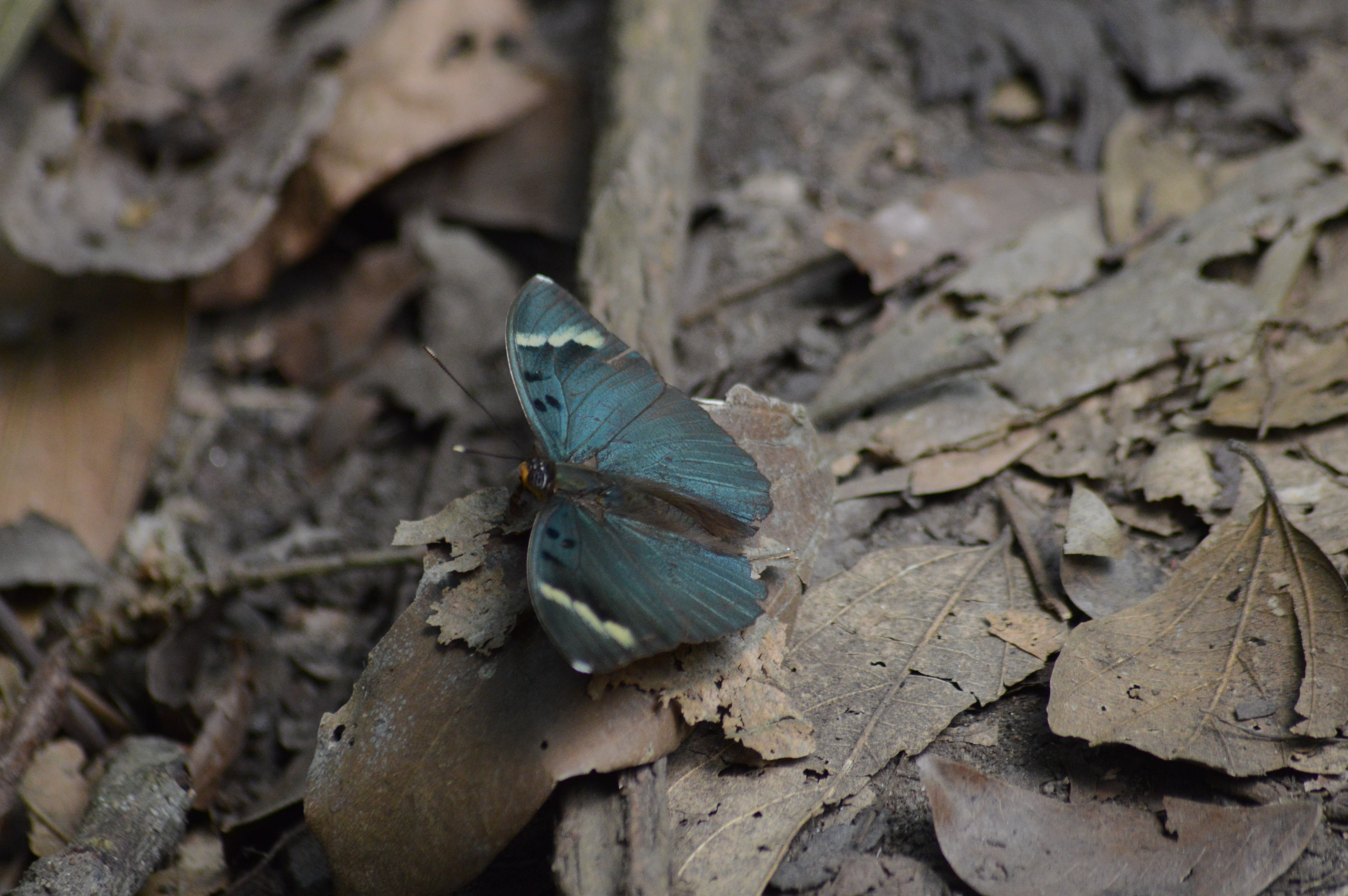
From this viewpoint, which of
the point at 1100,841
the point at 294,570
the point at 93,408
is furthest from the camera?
the point at 93,408

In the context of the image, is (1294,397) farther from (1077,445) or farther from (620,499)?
(620,499)

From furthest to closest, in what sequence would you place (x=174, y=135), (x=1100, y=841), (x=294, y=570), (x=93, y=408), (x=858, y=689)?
1. (x=174, y=135)
2. (x=93, y=408)
3. (x=294, y=570)
4. (x=858, y=689)
5. (x=1100, y=841)

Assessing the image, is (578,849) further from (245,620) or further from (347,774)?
→ (245,620)

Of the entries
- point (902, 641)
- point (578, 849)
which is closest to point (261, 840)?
point (578, 849)

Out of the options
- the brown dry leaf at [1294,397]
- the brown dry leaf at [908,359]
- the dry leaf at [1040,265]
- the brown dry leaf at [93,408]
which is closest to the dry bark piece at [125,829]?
the brown dry leaf at [93,408]

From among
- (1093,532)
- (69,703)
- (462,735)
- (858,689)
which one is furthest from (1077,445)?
(69,703)

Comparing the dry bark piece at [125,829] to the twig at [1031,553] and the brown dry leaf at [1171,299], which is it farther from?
the brown dry leaf at [1171,299]

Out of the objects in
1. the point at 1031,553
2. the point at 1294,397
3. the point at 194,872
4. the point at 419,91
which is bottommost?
the point at 194,872
